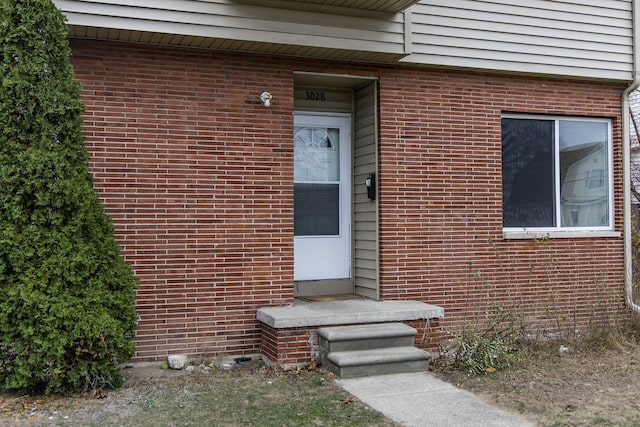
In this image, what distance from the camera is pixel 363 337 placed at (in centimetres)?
620

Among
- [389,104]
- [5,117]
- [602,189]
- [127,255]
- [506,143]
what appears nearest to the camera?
[5,117]

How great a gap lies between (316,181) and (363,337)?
7.58 feet

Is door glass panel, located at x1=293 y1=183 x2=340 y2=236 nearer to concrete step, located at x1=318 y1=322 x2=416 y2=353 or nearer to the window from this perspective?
concrete step, located at x1=318 y1=322 x2=416 y2=353

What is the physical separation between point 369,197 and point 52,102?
3.75 meters

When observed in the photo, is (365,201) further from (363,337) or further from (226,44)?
(226,44)

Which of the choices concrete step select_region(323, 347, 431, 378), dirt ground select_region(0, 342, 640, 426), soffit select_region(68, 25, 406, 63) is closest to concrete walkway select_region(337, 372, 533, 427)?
concrete step select_region(323, 347, 431, 378)

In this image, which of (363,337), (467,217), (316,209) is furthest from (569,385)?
(316,209)

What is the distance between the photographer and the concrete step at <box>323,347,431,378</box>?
5938 millimetres

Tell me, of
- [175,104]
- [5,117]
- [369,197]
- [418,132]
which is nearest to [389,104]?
[418,132]

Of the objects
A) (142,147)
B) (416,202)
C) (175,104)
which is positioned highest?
(175,104)

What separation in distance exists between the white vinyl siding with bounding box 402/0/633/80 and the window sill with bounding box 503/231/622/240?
2.08 metres

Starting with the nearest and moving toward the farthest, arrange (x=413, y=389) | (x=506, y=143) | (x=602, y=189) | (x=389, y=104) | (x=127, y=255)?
(x=413, y=389), (x=127, y=255), (x=389, y=104), (x=506, y=143), (x=602, y=189)

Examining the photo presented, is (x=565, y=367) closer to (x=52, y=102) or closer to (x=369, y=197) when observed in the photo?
(x=369, y=197)

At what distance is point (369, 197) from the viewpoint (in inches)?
298
